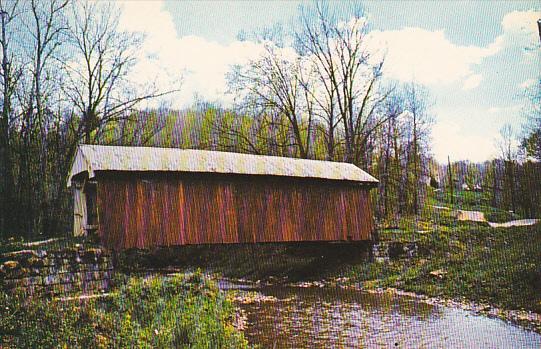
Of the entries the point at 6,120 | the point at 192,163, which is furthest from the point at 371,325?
the point at 6,120

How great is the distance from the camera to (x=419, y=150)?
28.9 m

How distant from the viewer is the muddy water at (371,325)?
26.3 feet

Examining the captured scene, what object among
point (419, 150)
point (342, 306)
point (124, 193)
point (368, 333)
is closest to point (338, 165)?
point (342, 306)

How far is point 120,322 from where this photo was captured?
7469mm

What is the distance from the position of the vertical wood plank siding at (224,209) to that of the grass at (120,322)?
119 inches

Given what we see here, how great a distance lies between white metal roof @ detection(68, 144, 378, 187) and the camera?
1237 centimetres

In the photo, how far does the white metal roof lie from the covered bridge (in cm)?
3

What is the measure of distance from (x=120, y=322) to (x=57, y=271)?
→ 2696mm

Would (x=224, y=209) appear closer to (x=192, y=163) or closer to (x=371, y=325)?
(x=192, y=163)

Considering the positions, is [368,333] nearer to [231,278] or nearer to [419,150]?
[231,278]

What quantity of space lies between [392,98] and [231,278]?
12710 millimetres

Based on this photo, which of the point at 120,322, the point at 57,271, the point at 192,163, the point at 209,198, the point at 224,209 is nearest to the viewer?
the point at 120,322

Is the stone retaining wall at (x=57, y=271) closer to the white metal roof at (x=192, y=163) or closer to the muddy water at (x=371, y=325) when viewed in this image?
the white metal roof at (x=192, y=163)

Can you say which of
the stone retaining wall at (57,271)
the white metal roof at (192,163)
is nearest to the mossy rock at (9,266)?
the stone retaining wall at (57,271)
